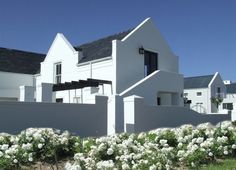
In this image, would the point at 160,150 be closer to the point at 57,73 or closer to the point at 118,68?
the point at 118,68

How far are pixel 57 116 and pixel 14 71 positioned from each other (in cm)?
1579

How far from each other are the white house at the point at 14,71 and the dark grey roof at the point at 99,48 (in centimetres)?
587

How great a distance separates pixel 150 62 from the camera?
86.0ft

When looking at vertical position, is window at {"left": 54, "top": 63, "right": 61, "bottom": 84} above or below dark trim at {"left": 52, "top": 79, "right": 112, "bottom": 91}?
above

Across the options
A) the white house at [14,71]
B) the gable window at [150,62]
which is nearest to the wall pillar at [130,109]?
the gable window at [150,62]

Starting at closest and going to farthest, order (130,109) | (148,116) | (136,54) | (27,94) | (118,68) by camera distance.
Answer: (130,109) < (148,116) < (27,94) < (118,68) < (136,54)

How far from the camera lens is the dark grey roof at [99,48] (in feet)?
80.1

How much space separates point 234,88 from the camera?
209 feet

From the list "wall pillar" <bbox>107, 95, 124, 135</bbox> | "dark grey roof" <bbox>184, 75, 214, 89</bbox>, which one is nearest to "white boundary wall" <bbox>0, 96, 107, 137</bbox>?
"wall pillar" <bbox>107, 95, 124, 135</bbox>

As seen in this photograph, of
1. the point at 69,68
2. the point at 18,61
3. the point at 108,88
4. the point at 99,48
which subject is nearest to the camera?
the point at 108,88

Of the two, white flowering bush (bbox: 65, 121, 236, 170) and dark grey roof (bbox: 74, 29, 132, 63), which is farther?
dark grey roof (bbox: 74, 29, 132, 63)

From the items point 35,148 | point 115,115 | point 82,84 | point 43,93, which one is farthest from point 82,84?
point 35,148

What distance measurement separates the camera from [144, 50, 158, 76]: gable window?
84.8 ft

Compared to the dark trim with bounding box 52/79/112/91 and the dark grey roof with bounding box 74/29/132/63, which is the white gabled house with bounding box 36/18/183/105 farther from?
the dark trim with bounding box 52/79/112/91
